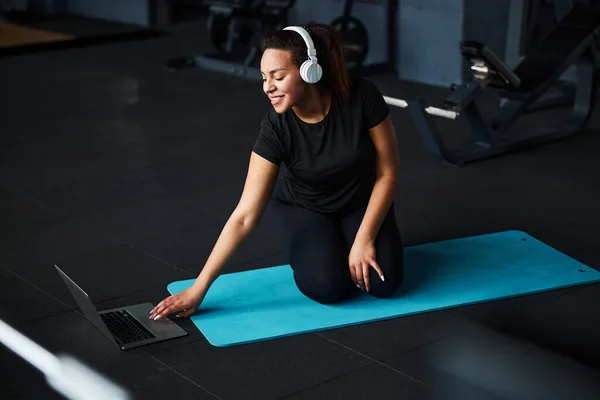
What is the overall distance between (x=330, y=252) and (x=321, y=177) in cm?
22

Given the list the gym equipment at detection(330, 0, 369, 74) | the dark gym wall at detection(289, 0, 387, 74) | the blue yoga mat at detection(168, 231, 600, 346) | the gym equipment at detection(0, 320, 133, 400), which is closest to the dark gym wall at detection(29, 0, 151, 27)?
the dark gym wall at detection(289, 0, 387, 74)

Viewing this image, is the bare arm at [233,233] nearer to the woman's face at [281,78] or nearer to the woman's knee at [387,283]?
the woman's face at [281,78]

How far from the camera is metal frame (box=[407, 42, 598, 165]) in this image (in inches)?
155

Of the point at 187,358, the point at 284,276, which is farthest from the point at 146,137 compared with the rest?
the point at 187,358

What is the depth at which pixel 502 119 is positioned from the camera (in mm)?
4246

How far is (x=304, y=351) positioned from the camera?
243 cm

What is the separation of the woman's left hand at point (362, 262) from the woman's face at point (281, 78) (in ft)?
1.44

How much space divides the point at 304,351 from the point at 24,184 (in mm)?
1895

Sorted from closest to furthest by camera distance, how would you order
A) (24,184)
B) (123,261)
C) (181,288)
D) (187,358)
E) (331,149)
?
(187,358)
(331,149)
(181,288)
(123,261)
(24,184)

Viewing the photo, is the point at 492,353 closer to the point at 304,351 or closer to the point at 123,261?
the point at 304,351

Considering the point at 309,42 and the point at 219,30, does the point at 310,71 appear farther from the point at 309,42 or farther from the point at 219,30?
the point at 219,30

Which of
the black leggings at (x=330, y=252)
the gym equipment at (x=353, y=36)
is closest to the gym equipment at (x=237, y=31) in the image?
the gym equipment at (x=353, y=36)

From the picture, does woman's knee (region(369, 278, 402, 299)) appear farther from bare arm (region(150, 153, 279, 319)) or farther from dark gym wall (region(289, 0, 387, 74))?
dark gym wall (region(289, 0, 387, 74))

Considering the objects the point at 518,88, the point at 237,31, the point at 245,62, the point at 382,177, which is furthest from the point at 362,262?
the point at 237,31
